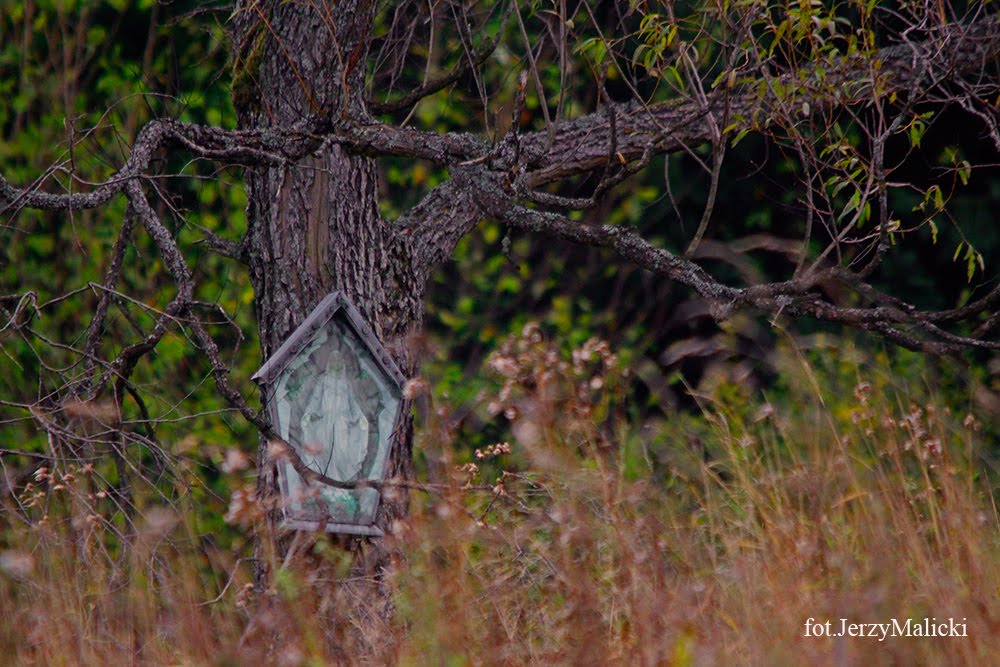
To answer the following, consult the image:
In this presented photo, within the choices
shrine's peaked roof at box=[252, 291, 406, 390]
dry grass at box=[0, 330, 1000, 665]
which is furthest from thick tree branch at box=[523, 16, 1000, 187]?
dry grass at box=[0, 330, 1000, 665]

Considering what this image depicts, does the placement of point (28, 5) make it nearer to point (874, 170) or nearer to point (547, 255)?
point (547, 255)

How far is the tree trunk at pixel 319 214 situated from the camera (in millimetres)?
3543

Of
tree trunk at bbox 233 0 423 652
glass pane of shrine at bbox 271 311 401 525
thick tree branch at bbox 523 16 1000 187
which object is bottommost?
glass pane of shrine at bbox 271 311 401 525

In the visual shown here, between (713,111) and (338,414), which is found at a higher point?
(713,111)

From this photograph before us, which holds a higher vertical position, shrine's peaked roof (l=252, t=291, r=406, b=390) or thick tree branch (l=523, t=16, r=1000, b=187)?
→ thick tree branch (l=523, t=16, r=1000, b=187)

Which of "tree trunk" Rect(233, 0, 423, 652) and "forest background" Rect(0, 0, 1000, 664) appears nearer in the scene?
"forest background" Rect(0, 0, 1000, 664)

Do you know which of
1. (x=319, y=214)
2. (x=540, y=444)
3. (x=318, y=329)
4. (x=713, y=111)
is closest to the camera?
(x=540, y=444)

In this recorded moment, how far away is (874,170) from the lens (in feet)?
10.7

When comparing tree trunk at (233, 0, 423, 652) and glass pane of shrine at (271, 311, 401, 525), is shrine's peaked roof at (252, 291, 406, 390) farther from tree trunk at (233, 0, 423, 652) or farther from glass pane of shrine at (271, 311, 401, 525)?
tree trunk at (233, 0, 423, 652)

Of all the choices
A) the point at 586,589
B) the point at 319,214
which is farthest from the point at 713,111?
the point at 586,589

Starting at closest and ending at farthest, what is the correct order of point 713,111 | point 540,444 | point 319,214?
point 540,444, point 319,214, point 713,111

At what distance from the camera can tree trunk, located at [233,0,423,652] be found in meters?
3.54

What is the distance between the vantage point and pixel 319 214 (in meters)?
3.57

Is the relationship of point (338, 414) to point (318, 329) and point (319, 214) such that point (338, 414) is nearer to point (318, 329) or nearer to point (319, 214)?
point (318, 329)
